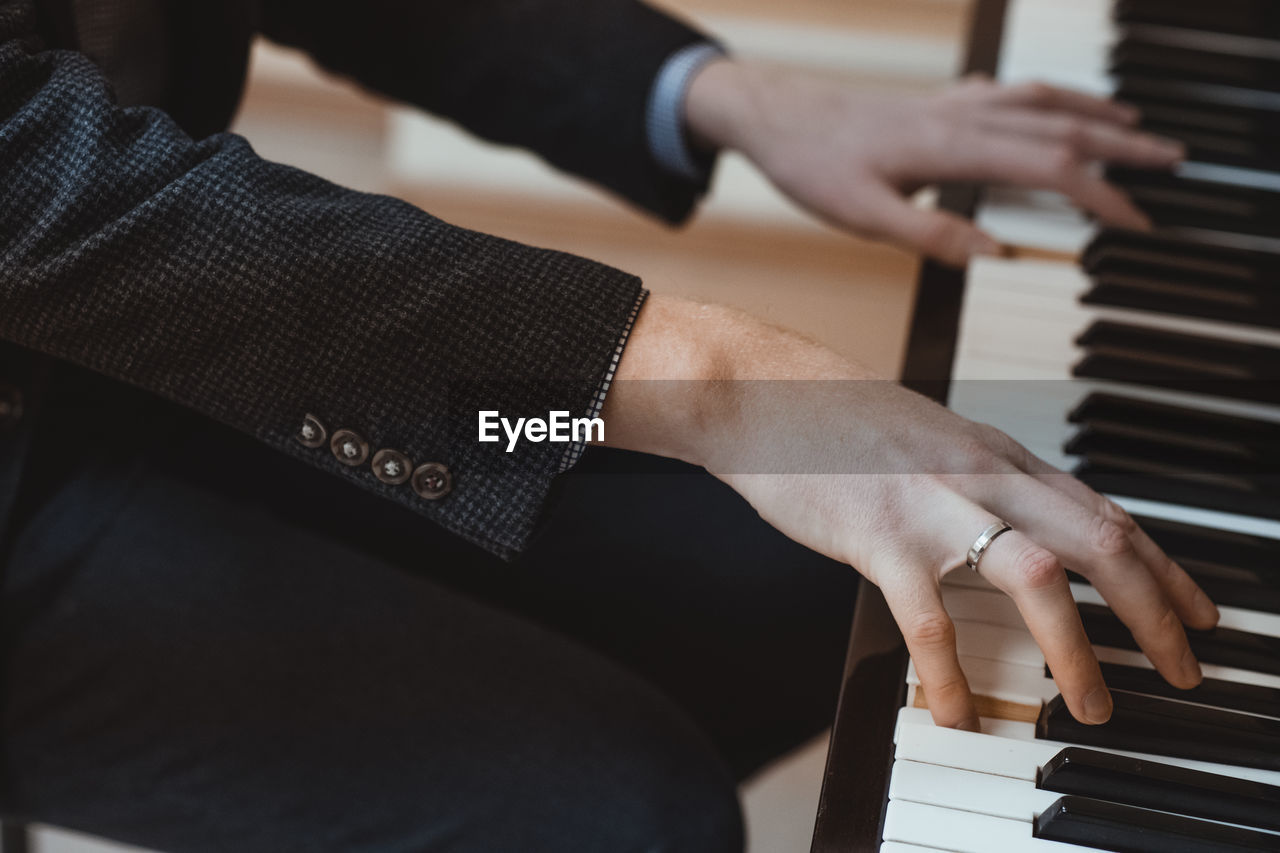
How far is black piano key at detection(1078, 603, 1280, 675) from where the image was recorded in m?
0.55

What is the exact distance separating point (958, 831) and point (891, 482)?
5.8 inches

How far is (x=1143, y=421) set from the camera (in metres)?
0.68

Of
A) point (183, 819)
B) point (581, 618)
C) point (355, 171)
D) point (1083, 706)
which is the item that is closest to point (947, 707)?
point (1083, 706)

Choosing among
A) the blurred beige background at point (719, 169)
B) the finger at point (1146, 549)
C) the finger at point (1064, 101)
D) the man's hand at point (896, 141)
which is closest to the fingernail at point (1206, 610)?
the finger at point (1146, 549)

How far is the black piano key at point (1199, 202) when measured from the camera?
86 cm

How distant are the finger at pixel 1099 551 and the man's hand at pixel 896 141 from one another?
1.19 feet

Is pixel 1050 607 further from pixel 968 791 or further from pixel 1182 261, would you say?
pixel 1182 261

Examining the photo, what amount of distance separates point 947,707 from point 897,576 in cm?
6

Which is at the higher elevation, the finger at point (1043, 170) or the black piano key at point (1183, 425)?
the finger at point (1043, 170)

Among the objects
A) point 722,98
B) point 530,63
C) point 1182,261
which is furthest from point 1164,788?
point 530,63

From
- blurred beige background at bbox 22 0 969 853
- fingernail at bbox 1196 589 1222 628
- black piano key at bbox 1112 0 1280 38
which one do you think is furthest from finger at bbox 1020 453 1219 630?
blurred beige background at bbox 22 0 969 853

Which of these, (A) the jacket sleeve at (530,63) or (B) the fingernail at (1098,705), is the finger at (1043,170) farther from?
(B) the fingernail at (1098,705)

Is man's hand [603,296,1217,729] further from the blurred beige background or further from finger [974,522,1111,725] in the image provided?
the blurred beige background

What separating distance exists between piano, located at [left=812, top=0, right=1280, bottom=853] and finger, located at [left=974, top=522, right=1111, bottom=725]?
0.03m
